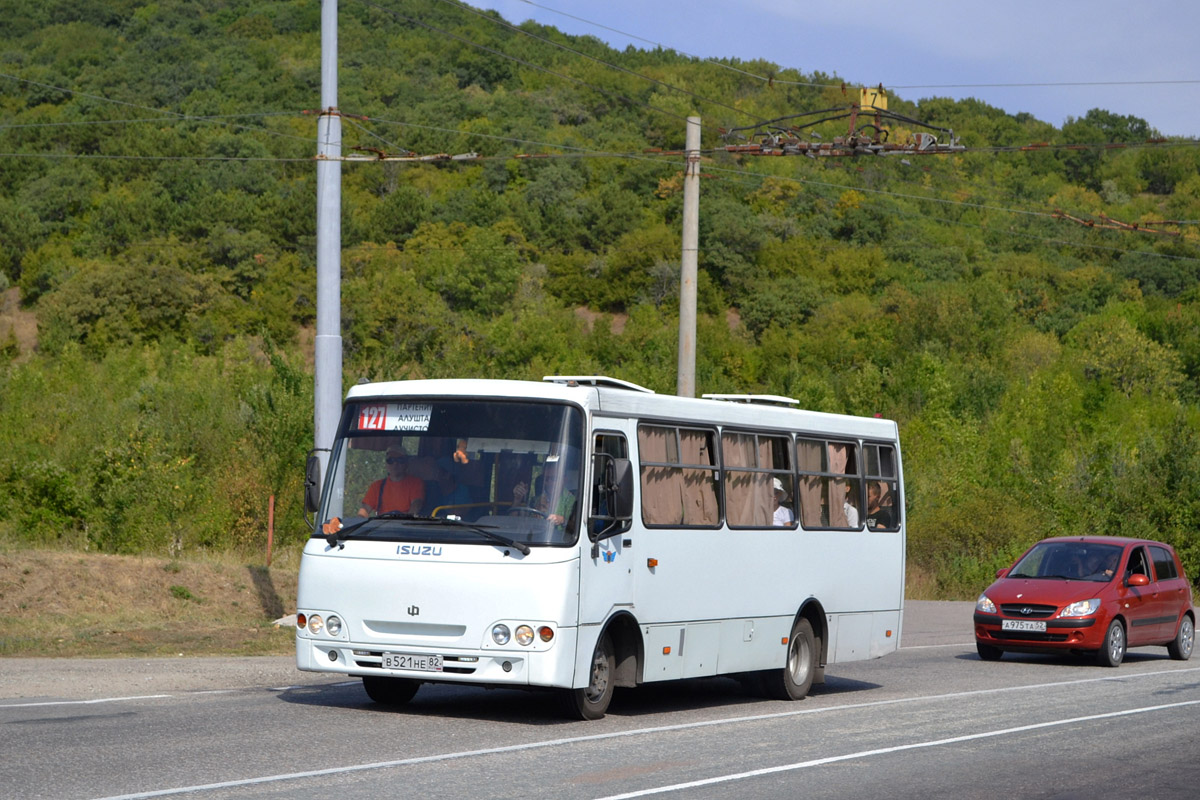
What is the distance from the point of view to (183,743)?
1002 centimetres

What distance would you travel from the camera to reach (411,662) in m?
11.5

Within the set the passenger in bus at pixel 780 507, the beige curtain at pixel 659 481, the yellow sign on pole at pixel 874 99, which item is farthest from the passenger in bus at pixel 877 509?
the yellow sign on pole at pixel 874 99

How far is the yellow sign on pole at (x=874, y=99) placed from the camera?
2298 cm

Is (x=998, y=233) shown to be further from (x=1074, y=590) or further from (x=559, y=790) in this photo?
(x=559, y=790)

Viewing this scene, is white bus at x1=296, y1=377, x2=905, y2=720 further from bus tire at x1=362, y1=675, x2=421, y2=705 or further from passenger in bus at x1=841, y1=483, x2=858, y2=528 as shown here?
passenger in bus at x1=841, y1=483, x2=858, y2=528

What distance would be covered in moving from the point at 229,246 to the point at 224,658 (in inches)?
3144

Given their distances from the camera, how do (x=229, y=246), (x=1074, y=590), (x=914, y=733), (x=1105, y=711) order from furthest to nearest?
(x=229, y=246)
(x=1074, y=590)
(x=1105, y=711)
(x=914, y=733)

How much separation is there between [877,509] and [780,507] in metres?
2.48

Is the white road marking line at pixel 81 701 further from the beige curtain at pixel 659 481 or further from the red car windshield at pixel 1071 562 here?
the red car windshield at pixel 1071 562

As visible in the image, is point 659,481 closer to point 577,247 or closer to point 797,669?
point 797,669

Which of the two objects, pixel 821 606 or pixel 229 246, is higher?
pixel 229 246

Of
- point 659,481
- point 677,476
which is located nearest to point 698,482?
point 677,476

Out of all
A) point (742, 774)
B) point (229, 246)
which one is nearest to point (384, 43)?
point (229, 246)

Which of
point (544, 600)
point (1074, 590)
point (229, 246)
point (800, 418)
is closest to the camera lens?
point (544, 600)
